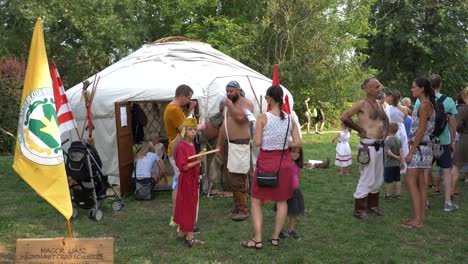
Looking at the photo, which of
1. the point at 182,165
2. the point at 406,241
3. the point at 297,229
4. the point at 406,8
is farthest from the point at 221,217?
the point at 406,8

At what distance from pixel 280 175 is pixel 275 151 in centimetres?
22

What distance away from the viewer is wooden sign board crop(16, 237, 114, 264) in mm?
2769

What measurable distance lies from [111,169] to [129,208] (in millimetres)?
1603

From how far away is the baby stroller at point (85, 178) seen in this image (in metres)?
5.07

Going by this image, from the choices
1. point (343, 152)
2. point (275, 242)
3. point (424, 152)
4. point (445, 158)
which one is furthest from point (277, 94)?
point (343, 152)

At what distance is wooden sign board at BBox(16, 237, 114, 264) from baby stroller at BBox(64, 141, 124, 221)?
2347 millimetres

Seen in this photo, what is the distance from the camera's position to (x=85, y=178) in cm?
512

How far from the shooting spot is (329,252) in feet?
13.0

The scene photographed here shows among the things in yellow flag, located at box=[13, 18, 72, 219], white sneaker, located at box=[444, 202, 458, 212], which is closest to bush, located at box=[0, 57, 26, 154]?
yellow flag, located at box=[13, 18, 72, 219]

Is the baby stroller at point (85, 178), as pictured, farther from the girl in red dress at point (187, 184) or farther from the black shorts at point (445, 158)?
the black shorts at point (445, 158)

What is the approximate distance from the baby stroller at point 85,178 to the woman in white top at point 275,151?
88.7 inches

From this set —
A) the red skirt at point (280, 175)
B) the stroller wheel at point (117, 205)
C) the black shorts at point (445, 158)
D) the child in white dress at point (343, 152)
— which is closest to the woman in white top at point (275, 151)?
the red skirt at point (280, 175)

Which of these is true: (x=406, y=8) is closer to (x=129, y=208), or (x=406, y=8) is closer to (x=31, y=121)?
(x=129, y=208)

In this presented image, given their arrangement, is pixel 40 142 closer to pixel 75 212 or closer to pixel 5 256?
pixel 5 256
